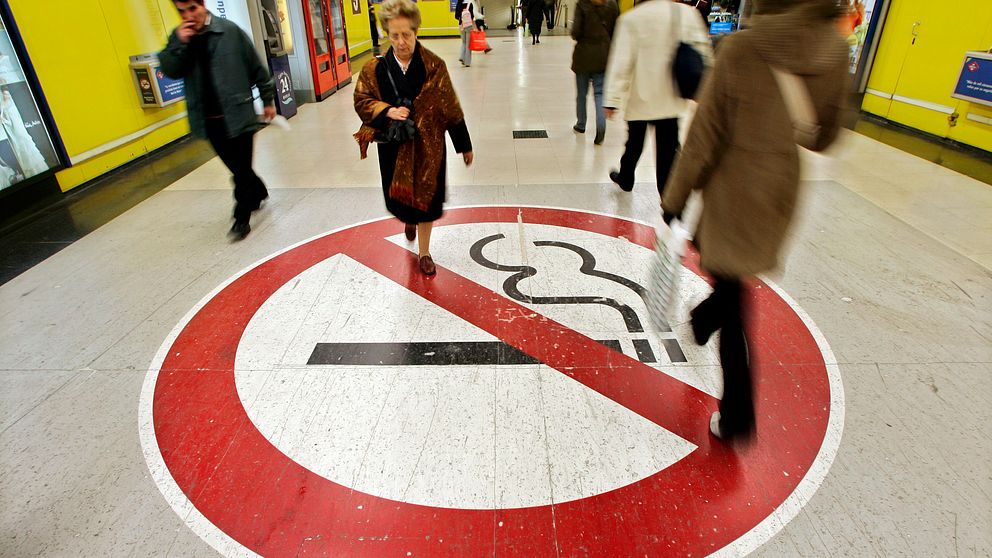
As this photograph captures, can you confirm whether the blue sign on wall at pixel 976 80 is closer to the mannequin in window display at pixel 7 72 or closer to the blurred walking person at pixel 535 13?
the mannequin in window display at pixel 7 72

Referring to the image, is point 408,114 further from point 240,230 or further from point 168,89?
point 168,89

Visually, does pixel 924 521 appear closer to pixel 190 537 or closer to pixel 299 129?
pixel 190 537

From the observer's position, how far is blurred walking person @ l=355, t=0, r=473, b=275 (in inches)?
102

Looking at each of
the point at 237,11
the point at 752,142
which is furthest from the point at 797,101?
the point at 237,11

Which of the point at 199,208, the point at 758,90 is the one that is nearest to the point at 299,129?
the point at 199,208

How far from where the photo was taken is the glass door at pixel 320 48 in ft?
26.7

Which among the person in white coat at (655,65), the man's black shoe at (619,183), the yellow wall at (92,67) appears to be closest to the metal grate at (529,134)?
the man's black shoe at (619,183)

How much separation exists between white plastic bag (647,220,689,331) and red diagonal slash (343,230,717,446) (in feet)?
1.25

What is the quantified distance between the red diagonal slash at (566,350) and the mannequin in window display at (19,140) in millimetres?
3123

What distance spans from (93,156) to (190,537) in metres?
4.72

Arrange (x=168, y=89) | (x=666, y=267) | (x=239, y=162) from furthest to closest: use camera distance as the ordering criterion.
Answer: (x=168, y=89) < (x=239, y=162) < (x=666, y=267)

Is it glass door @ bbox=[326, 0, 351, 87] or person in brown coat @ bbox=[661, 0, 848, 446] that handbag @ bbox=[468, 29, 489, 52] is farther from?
person in brown coat @ bbox=[661, 0, 848, 446]

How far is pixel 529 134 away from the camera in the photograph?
629cm

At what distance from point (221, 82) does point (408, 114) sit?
5.19 ft
